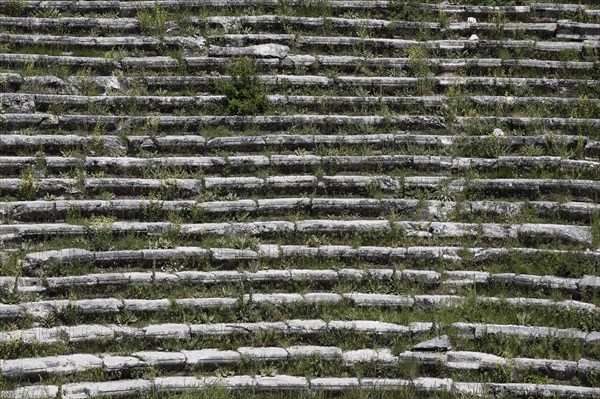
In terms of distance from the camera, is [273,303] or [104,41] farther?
[104,41]

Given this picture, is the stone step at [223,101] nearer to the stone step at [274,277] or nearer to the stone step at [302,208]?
the stone step at [302,208]

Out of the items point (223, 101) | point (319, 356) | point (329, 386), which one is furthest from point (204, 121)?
point (329, 386)

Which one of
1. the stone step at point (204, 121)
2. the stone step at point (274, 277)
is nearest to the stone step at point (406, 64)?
the stone step at point (204, 121)

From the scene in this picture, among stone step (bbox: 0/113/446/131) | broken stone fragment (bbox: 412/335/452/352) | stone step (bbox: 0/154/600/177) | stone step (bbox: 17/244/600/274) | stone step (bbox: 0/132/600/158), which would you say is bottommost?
broken stone fragment (bbox: 412/335/452/352)

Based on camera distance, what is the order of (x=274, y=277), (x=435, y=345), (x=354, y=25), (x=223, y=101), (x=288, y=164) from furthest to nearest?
(x=354, y=25), (x=223, y=101), (x=288, y=164), (x=274, y=277), (x=435, y=345)

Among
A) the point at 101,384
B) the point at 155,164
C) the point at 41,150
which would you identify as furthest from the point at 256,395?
the point at 41,150

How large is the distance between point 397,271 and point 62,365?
4034 mm

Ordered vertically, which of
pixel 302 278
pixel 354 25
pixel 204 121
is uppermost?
pixel 354 25

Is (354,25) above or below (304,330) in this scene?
above

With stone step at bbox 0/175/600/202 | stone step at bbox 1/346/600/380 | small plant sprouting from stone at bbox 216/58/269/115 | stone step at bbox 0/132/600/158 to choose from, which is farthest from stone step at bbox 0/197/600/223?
stone step at bbox 1/346/600/380

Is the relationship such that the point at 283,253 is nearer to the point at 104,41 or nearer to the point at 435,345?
the point at 435,345

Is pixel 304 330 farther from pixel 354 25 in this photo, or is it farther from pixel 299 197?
pixel 354 25

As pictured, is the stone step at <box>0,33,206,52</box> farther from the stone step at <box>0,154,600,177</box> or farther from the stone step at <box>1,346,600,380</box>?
the stone step at <box>1,346,600,380</box>

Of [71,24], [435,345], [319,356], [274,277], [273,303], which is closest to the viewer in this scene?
[319,356]
